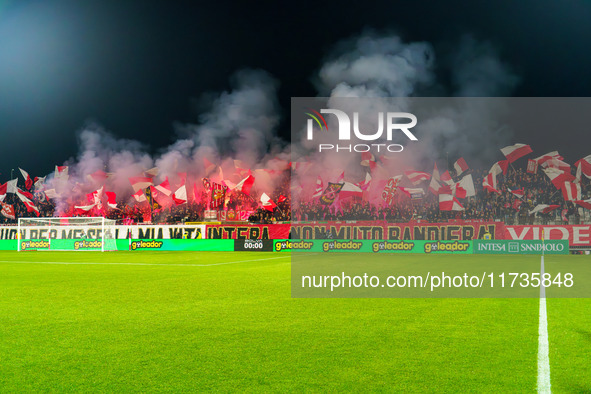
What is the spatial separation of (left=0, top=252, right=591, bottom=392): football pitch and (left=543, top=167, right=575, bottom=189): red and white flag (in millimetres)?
37034

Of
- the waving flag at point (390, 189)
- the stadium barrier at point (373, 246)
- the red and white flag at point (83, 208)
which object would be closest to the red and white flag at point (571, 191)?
the stadium barrier at point (373, 246)

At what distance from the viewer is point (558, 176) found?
1793 inches

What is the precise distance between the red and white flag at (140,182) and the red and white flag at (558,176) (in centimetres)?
4500

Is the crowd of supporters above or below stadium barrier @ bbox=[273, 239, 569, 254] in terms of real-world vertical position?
above

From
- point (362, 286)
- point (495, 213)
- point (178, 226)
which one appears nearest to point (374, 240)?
point (495, 213)

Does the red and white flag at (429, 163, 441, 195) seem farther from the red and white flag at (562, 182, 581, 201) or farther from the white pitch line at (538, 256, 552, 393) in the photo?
the white pitch line at (538, 256, 552, 393)

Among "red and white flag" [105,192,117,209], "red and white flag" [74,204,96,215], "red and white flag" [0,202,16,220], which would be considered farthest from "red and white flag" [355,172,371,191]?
"red and white flag" [0,202,16,220]

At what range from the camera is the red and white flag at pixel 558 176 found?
4525 centimetres

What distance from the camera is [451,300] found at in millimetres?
12141

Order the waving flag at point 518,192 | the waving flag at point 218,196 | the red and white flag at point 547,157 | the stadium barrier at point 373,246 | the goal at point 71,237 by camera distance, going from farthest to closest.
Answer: the waving flag at point 218,196 < the waving flag at point 518,192 < the red and white flag at point 547,157 < the goal at point 71,237 < the stadium barrier at point 373,246

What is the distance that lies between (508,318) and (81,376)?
7.34 metres

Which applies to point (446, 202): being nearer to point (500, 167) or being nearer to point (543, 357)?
point (500, 167)

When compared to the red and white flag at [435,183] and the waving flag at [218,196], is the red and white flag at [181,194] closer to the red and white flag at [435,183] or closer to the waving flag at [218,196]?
the waving flag at [218,196]

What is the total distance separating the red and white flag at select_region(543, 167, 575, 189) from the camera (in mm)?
45250
